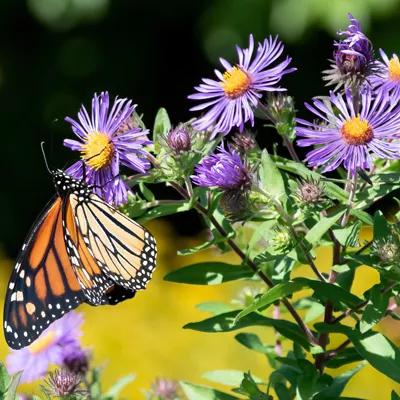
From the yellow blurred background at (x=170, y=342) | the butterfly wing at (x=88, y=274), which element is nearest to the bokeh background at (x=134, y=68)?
the yellow blurred background at (x=170, y=342)

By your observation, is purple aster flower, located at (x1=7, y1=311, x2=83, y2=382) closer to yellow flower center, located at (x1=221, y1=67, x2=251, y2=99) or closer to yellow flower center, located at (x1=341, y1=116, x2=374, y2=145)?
yellow flower center, located at (x1=221, y1=67, x2=251, y2=99)

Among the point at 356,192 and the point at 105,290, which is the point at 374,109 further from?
the point at 105,290

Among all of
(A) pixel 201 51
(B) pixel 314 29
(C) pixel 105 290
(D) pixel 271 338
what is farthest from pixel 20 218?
(C) pixel 105 290

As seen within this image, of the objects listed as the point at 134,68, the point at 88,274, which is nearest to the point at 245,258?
the point at 88,274

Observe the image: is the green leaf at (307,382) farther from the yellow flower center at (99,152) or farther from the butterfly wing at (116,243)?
the yellow flower center at (99,152)

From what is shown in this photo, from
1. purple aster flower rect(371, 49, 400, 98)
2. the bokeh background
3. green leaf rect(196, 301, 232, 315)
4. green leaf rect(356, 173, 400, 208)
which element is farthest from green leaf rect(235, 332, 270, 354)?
the bokeh background

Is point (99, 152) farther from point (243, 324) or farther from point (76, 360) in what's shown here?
point (76, 360)
